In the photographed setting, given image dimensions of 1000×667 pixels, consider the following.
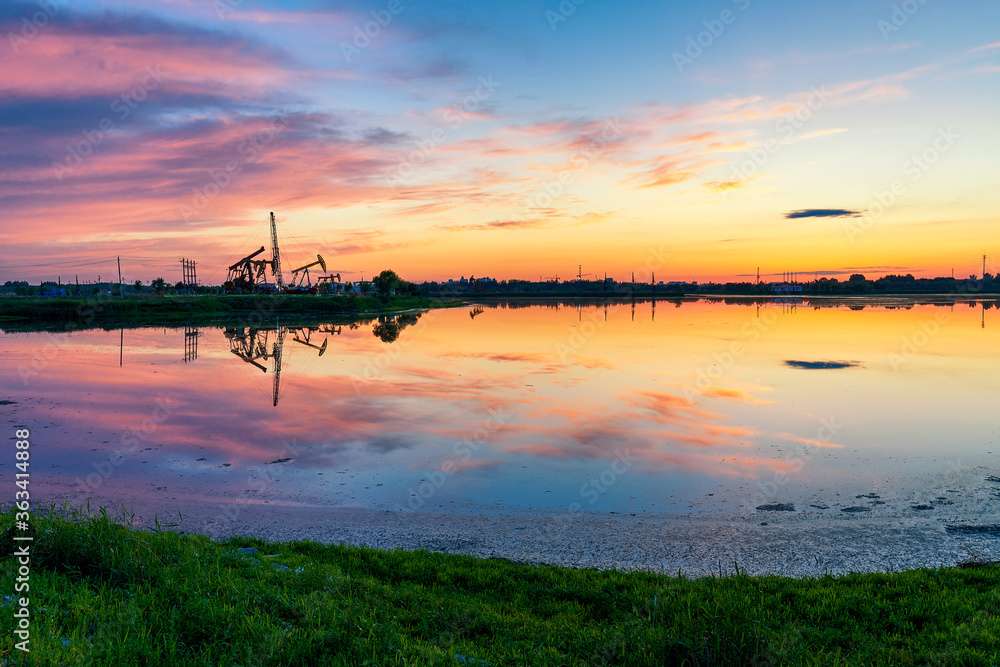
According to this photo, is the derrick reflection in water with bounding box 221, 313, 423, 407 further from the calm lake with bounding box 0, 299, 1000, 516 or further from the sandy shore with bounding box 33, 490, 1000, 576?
the sandy shore with bounding box 33, 490, 1000, 576

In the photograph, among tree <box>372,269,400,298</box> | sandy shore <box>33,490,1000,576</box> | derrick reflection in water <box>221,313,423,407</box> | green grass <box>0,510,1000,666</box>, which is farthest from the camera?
tree <box>372,269,400,298</box>

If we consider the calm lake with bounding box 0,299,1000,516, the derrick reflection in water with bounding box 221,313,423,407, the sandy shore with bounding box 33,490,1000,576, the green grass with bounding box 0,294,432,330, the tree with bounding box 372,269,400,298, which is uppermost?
the tree with bounding box 372,269,400,298

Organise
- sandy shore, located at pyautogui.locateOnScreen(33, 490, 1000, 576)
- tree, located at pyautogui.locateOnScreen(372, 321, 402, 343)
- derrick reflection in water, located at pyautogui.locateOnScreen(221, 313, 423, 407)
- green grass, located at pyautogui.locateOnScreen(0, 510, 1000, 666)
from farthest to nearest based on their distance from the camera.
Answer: tree, located at pyautogui.locateOnScreen(372, 321, 402, 343), derrick reflection in water, located at pyautogui.locateOnScreen(221, 313, 423, 407), sandy shore, located at pyautogui.locateOnScreen(33, 490, 1000, 576), green grass, located at pyautogui.locateOnScreen(0, 510, 1000, 666)

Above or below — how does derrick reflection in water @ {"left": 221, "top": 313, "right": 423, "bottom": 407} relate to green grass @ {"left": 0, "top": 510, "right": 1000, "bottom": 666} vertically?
above

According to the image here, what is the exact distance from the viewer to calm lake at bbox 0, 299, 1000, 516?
1178cm

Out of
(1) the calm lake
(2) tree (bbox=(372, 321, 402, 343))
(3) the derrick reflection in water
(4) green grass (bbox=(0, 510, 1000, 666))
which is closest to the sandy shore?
(1) the calm lake

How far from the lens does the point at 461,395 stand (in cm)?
2200

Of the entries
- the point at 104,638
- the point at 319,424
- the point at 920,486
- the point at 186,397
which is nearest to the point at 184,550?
the point at 104,638

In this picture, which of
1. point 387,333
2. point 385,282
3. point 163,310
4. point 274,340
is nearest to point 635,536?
point 274,340

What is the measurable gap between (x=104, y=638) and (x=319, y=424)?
12.6 metres

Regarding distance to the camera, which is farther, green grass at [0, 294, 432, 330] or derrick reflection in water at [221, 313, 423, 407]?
green grass at [0, 294, 432, 330]

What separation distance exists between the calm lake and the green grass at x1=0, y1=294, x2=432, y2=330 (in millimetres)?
31827

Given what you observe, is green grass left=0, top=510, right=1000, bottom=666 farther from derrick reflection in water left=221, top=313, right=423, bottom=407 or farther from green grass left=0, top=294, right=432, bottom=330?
green grass left=0, top=294, right=432, bottom=330

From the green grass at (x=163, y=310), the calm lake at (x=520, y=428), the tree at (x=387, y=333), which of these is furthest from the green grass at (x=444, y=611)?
the green grass at (x=163, y=310)
